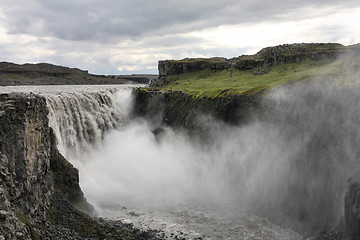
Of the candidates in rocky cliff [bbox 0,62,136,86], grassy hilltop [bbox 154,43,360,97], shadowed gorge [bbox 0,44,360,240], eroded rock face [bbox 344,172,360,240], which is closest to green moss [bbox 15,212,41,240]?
shadowed gorge [bbox 0,44,360,240]

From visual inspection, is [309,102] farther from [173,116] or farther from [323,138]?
[173,116]

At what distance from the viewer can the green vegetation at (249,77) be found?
166ft

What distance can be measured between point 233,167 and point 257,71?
38155 mm

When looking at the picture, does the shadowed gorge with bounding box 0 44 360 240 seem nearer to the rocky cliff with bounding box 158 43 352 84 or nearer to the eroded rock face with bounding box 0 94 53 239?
the eroded rock face with bounding box 0 94 53 239

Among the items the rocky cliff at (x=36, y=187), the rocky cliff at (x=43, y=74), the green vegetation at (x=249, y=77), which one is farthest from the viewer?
the rocky cliff at (x=43, y=74)

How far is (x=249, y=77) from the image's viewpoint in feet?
242

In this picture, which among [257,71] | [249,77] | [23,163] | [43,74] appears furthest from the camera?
[43,74]

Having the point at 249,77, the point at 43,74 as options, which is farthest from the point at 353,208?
the point at 43,74

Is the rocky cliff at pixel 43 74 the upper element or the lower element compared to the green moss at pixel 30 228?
upper

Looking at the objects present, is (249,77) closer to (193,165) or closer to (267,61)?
(267,61)

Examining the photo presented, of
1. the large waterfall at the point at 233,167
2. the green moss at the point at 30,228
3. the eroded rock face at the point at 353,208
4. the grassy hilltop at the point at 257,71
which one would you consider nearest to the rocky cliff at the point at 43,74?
the grassy hilltop at the point at 257,71

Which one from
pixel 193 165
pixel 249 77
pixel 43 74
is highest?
pixel 43 74

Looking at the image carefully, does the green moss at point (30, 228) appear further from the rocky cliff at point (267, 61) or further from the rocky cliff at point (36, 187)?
the rocky cliff at point (267, 61)

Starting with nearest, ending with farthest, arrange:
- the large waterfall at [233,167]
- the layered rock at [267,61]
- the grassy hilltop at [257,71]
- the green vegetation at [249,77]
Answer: the large waterfall at [233,167] < the green vegetation at [249,77] < the grassy hilltop at [257,71] < the layered rock at [267,61]
